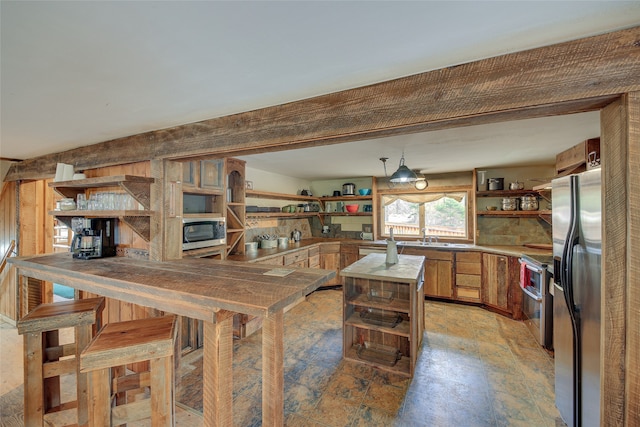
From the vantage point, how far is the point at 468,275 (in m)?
3.95

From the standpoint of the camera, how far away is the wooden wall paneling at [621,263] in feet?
2.99

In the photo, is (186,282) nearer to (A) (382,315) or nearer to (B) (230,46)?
(B) (230,46)

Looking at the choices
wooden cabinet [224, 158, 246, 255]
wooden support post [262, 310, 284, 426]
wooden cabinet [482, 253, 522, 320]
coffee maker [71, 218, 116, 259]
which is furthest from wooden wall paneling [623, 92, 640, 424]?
wooden cabinet [224, 158, 246, 255]

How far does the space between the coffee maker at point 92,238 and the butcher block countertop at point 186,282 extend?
0.32 feet

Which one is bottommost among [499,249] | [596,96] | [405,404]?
[405,404]

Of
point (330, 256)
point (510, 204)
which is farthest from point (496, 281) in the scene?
point (330, 256)

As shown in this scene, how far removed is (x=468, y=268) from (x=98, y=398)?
14.5ft

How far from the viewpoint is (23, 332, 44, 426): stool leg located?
1.52 m

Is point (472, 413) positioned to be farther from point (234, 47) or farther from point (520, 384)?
point (234, 47)

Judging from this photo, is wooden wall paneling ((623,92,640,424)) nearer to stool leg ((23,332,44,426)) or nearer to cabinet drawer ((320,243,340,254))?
stool leg ((23,332,44,426))

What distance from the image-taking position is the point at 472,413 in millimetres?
1856

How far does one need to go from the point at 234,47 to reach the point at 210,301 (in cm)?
110

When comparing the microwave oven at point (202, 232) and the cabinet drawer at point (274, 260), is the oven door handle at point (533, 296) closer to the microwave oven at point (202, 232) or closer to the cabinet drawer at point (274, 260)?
the cabinet drawer at point (274, 260)

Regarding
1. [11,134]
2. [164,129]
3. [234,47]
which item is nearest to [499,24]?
[234,47]
